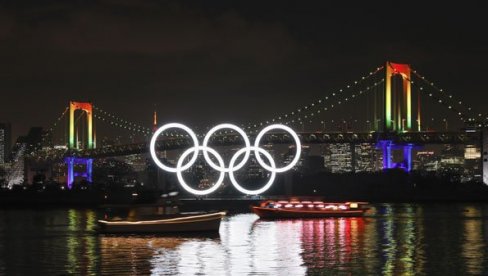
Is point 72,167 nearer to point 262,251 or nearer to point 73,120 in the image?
point 73,120

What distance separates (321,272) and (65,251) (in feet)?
38.9

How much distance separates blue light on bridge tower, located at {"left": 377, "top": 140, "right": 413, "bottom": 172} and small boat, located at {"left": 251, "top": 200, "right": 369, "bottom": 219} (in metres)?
34.5

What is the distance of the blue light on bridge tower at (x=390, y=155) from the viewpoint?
98.6 metres

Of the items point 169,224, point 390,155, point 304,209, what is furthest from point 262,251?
point 390,155

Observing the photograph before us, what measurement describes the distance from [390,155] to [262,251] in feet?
214

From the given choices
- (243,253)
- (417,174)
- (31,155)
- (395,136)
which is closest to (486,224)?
(243,253)

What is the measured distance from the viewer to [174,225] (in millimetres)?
45125

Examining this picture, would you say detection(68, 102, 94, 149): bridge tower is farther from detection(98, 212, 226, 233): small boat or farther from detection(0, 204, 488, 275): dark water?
detection(98, 212, 226, 233): small boat

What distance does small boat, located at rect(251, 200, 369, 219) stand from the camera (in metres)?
62.1

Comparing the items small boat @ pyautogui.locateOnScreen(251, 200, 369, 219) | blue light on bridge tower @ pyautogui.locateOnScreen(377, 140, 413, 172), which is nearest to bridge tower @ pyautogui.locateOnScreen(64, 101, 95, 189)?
blue light on bridge tower @ pyautogui.locateOnScreen(377, 140, 413, 172)

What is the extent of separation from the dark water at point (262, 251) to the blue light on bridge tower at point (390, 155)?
43.8 metres

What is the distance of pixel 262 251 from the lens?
3741cm

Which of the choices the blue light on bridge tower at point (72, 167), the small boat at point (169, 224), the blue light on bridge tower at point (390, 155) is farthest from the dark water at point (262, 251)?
the blue light on bridge tower at point (72, 167)

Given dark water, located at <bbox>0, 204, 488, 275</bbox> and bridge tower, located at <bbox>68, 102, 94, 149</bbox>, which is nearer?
dark water, located at <bbox>0, 204, 488, 275</bbox>
